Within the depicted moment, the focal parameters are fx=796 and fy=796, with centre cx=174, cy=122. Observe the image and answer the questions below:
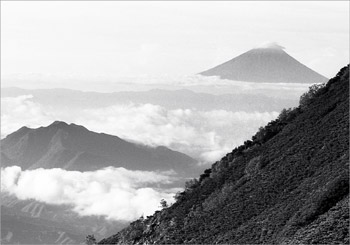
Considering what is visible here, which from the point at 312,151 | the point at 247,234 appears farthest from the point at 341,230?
the point at 312,151

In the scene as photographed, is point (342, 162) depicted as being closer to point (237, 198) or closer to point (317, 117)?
point (237, 198)

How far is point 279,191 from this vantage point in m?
84.6

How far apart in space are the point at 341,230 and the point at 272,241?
27.8 feet

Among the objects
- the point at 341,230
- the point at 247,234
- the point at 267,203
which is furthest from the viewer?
the point at 267,203

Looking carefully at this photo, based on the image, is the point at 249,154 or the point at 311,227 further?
the point at 249,154

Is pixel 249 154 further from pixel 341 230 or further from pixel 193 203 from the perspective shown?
pixel 341 230

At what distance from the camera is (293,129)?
104 meters

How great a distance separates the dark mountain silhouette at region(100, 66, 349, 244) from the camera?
2778 inches

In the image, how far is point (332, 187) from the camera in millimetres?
73562

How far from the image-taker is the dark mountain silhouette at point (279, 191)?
70562 mm

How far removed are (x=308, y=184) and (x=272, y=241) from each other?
41.6ft

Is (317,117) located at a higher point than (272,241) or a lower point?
higher

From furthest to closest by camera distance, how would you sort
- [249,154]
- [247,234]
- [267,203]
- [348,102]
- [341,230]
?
[249,154], [348,102], [267,203], [247,234], [341,230]

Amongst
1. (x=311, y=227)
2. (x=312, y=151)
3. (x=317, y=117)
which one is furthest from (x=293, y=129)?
(x=311, y=227)
